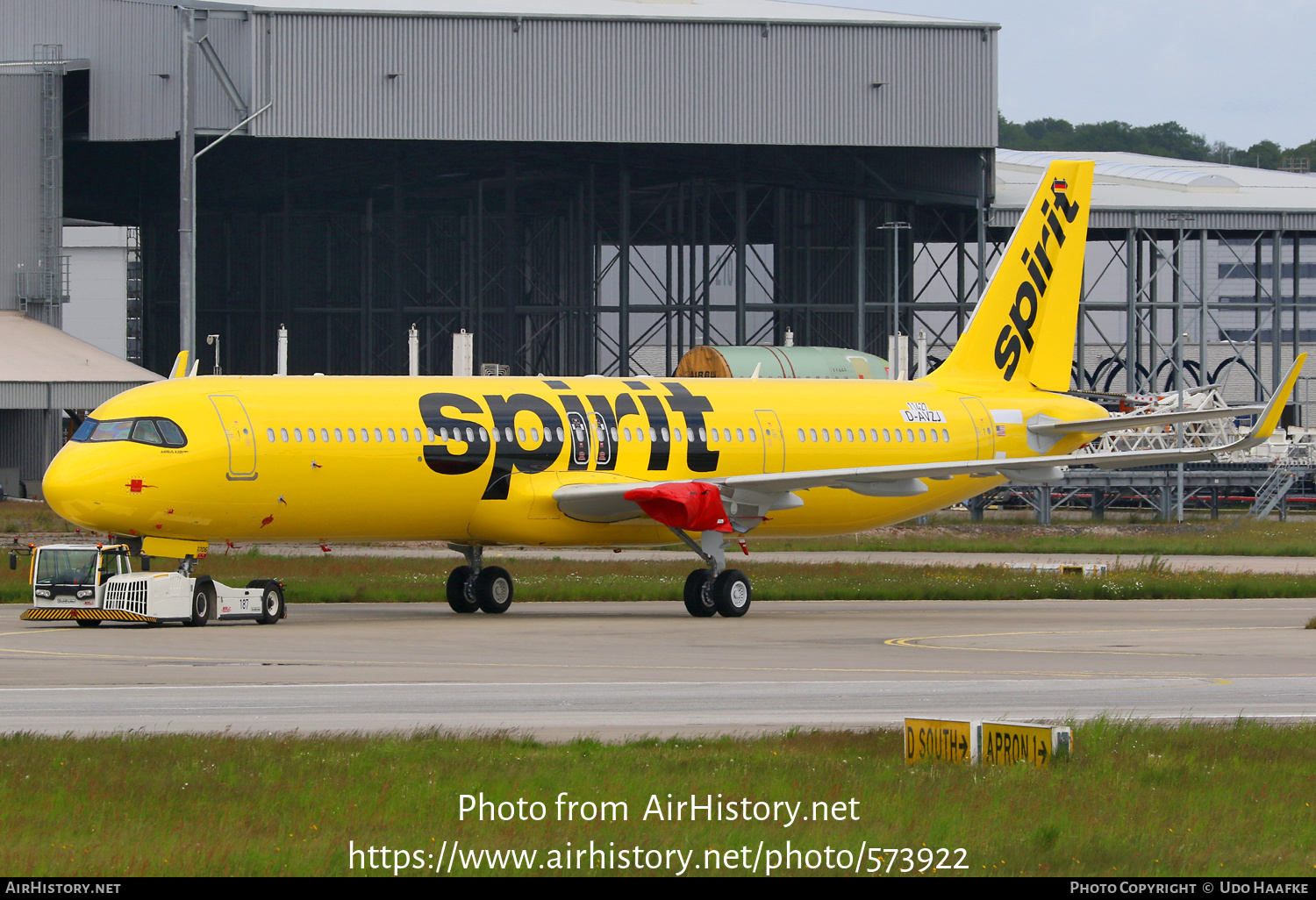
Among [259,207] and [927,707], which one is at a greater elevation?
[259,207]

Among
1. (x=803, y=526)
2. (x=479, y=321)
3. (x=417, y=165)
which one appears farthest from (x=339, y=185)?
(x=803, y=526)

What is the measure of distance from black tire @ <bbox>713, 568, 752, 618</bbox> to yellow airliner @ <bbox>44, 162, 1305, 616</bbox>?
1.5 inches

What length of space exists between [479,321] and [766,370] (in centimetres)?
1340

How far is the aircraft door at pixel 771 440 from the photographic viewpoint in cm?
3672

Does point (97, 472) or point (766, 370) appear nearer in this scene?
point (97, 472)

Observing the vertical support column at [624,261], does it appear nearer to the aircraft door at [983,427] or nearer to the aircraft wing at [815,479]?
the aircraft door at [983,427]

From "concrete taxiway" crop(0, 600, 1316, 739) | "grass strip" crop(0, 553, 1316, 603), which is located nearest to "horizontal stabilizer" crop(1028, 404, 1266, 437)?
"grass strip" crop(0, 553, 1316, 603)

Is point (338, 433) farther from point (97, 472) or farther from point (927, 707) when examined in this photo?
point (927, 707)

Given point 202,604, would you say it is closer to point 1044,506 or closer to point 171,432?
point 171,432

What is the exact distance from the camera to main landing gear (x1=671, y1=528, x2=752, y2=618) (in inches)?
1340

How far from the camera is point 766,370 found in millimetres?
72125

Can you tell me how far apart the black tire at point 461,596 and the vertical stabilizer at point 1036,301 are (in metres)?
13.2

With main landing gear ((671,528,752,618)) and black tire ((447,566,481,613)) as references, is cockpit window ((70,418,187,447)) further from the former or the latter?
main landing gear ((671,528,752,618))

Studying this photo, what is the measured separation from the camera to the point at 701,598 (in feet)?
112
